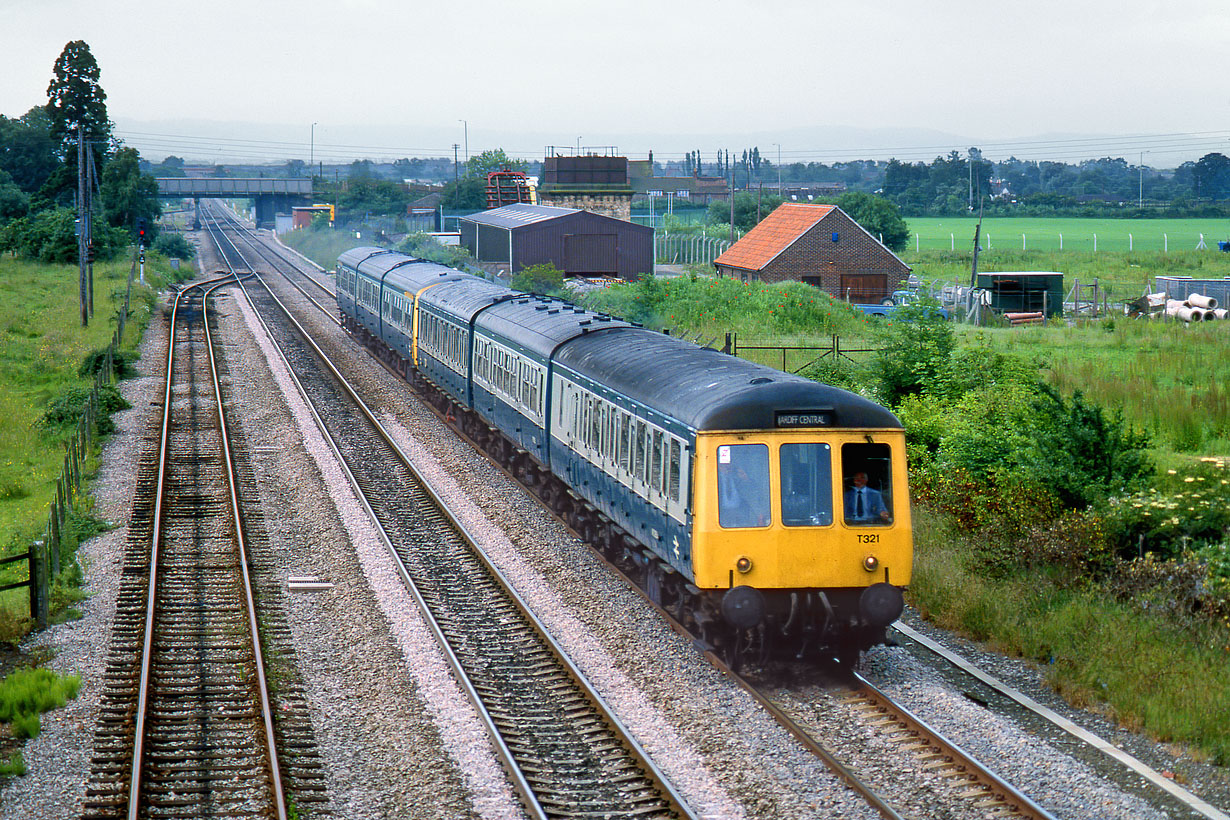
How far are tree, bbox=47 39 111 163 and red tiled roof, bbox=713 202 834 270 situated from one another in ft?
145

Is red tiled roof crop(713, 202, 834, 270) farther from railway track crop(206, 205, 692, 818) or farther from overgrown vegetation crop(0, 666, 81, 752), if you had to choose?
overgrown vegetation crop(0, 666, 81, 752)

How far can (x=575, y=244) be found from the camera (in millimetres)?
58250

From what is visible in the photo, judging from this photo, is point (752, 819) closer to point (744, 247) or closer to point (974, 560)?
point (974, 560)

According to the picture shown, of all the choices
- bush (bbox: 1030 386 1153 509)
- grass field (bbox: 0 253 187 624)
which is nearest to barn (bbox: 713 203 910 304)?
grass field (bbox: 0 253 187 624)

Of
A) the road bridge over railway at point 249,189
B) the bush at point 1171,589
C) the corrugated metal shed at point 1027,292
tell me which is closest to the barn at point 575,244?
the corrugated metal shed at point 1027,292

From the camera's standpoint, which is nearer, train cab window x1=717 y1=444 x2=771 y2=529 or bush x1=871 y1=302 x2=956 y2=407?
train cab window x1=717 y1=444 x2=771 y2=529

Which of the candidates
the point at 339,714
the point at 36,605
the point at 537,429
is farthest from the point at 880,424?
the point at 36,605

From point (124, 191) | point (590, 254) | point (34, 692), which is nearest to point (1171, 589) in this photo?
point (34, 692)

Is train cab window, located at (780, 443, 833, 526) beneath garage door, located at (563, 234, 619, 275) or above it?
beneath

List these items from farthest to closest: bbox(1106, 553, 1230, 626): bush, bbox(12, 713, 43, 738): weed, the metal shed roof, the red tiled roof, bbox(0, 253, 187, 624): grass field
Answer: the metal shed roof, the red tiled roof, bbox(0, 253, 187, 624): grass field, bbox(1106, 553, 1230, 626): bush, bbox(12, 713, 43, 738): weed

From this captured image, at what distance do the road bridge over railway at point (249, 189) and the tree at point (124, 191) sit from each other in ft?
137

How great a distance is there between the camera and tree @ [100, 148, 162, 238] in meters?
76.1

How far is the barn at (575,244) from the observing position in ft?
189

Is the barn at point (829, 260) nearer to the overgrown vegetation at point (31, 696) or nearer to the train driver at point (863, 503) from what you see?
A: the train driver at point (863, 503)
